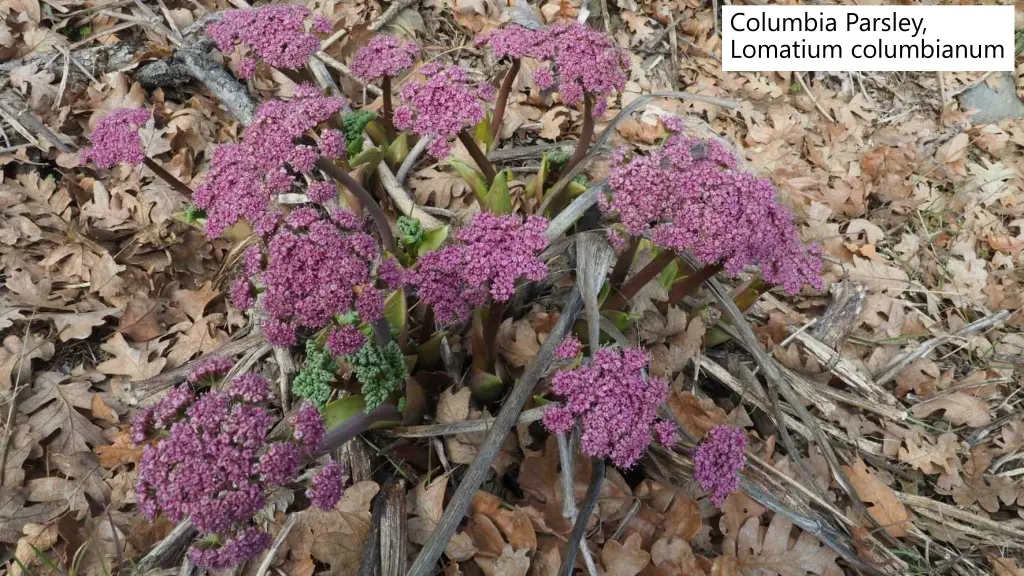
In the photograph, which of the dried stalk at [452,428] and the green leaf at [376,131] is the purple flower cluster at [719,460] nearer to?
the dried stalk at [452,428]

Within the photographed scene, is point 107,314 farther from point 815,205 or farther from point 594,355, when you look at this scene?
point 815,205

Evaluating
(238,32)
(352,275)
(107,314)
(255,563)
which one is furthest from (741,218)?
(107,314)

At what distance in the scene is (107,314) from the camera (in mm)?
3238

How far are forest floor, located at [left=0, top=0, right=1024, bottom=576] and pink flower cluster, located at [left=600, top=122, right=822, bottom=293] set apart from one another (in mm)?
735

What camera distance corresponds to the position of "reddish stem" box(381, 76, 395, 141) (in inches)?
136

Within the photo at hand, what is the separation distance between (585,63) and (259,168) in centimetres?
163

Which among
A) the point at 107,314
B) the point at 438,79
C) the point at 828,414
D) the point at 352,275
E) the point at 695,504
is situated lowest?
the point at 828,414

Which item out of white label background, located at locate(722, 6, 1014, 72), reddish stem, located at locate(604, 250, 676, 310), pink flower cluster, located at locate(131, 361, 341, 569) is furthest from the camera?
white label background, located at locate(722, 6, 1014, 72)

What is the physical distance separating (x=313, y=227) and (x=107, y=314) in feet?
5.98

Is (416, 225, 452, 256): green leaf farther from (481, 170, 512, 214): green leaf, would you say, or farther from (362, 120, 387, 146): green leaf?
(362, 120, 387, 146): green leaf

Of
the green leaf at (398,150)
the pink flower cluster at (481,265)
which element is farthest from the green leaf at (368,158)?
the pink flower cluster at (481,265)

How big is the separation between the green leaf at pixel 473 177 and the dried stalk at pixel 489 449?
100 cm

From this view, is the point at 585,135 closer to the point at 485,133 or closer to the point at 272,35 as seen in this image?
the point at 485,133

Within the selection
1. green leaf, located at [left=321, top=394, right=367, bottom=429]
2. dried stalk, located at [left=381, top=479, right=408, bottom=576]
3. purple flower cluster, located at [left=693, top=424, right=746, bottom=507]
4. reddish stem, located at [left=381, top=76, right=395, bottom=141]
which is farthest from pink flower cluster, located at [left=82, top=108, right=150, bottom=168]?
purple flower cluster, located at [left=693, top=424, right=746, bottom=507]
